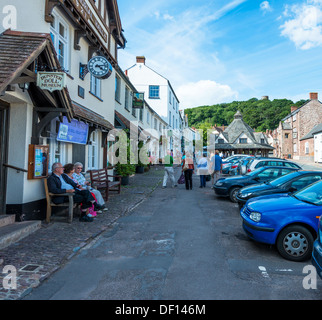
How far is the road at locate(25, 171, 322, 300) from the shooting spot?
136 inches

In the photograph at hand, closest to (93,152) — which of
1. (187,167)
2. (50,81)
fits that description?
(187,167)

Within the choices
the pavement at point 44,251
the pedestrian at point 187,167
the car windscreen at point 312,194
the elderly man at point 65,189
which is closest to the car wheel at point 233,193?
the pedestrian at point 187,167

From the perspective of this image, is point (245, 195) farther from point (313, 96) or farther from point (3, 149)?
point (313, 96)

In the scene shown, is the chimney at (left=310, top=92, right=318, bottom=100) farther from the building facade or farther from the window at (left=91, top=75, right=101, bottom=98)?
the building facade

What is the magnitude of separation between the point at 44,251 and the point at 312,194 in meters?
5.16

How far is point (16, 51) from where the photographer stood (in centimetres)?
495

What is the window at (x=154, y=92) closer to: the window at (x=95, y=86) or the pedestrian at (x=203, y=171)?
the pedestrian at (x=203, y=171)

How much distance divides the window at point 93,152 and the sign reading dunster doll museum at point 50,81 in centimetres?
579

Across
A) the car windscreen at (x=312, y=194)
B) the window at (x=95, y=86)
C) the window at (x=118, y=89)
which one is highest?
the window at (x=118, y=89)

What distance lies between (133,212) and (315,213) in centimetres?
523

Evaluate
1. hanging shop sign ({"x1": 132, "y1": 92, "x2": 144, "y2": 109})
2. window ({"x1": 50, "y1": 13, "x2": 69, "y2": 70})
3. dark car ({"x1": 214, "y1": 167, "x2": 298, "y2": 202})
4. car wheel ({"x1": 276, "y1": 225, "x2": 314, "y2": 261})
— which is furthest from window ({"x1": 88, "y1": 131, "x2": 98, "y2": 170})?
hanging shop sign ({"x1": 132, "y1": 92, "x2": 144, "y2": 109})

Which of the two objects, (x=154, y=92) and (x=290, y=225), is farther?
(x=154, y=92)

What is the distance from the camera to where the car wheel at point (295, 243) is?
468 cm
